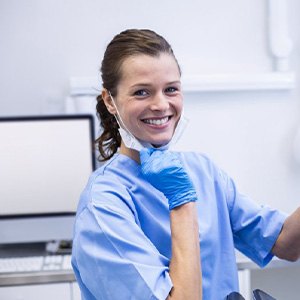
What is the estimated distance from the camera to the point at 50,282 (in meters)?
1.73

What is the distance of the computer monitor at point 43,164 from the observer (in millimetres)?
2021

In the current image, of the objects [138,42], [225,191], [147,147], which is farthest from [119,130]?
[225,191]

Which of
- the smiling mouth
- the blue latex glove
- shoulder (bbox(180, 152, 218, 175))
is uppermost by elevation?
the smiling mouth

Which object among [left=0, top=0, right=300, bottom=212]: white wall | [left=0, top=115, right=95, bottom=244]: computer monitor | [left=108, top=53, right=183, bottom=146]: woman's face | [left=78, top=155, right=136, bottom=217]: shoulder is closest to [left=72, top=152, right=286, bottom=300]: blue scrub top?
[left=78, top=155, right=136, bottom=217]: shoulder

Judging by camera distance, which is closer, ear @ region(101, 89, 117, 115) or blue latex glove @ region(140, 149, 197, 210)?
blue latex glove @ region(140, 149, 197, 210)

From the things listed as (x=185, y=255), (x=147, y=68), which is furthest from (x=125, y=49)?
(x=185, y=255)

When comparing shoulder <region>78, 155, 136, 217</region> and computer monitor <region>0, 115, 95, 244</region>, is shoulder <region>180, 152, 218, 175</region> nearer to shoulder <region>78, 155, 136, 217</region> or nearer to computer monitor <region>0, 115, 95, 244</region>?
shoulder <region>78, 155, 136, 217</region>

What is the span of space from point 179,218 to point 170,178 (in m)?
0.09

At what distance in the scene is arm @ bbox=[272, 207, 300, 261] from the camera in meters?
1.29

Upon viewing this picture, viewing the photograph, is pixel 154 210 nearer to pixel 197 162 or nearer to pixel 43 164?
pixel 197 162

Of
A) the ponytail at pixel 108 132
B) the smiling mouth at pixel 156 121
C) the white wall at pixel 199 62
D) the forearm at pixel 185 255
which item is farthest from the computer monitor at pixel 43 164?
the forearm at pixel 185 255

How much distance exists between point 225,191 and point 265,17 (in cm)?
119

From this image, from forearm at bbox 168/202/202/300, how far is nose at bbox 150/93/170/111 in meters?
0.21

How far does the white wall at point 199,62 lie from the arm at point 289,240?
0.99 meters
